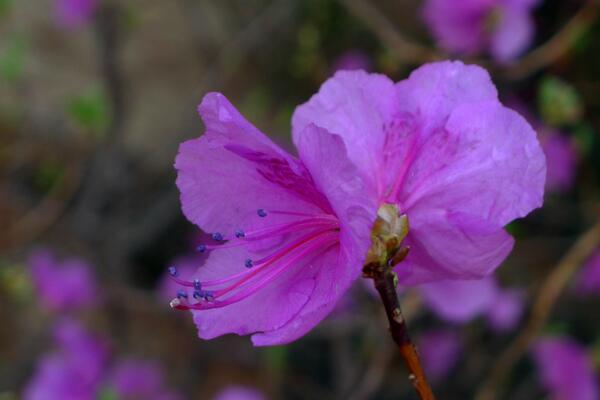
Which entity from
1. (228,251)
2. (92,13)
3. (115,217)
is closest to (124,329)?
(115,217)

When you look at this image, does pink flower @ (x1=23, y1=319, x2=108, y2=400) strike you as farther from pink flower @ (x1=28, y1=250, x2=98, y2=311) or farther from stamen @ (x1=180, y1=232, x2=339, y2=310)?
stamen @ (x1=180, y1=232, x2=339, y2=310)

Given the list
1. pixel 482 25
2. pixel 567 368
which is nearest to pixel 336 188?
pixel 482 25

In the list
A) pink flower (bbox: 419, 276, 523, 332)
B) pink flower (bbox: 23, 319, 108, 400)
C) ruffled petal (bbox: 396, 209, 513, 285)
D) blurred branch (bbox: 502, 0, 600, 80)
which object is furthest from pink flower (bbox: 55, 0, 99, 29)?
ruffled petal (bbox: 396, 209, 513, 285)

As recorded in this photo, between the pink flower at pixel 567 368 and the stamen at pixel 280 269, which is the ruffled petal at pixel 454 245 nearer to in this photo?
the stamen at pixel 280 269

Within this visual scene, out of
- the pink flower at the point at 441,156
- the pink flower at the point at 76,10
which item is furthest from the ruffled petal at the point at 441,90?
the pink flower at the point at 76,10

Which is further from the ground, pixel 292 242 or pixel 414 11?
pixel 292 242

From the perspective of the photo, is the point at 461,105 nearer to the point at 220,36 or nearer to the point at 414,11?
the point at 414,11
